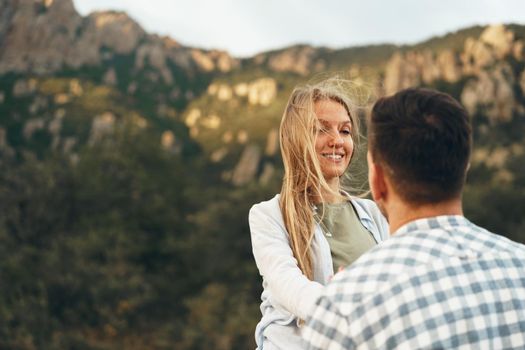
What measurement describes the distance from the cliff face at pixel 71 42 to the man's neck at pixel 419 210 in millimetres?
41882

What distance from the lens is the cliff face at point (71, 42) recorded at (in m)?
43.9

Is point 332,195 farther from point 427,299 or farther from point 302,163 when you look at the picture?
point 427,299

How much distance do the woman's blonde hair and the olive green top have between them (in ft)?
0.19

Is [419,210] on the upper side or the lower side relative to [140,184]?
upper

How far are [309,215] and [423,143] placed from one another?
890 millimetres

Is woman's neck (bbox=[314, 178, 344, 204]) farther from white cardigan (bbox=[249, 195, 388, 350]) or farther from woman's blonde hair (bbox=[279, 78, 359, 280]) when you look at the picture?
white cardigan (bbox=[249, 195, 388, 350])

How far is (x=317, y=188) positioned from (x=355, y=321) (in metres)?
1.00

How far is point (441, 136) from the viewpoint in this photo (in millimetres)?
1512

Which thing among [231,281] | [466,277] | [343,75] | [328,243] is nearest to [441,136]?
[466,277]

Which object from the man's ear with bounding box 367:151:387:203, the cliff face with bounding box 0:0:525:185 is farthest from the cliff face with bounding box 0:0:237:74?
the man's ear with bounding box 367:151:387:203

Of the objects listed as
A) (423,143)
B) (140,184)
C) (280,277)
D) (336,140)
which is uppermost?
(423,143)

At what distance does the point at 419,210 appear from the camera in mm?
1590

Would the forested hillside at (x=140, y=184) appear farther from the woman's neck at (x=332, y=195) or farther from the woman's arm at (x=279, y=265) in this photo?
the woman's arm at (x=279, y=265)

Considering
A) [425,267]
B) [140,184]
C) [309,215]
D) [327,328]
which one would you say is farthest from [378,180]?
[140,184]
